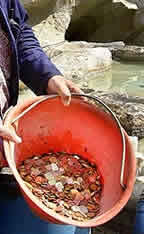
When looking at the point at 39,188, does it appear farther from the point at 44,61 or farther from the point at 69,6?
the point at 69,6

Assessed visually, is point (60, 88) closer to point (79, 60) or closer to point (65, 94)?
point (65, 94)

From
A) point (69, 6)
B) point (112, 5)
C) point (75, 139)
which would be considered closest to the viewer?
point (75, 139)

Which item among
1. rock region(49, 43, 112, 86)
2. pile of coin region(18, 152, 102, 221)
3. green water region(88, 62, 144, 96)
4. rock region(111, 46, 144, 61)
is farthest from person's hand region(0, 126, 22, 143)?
rock region(111, 46, 144, 61)

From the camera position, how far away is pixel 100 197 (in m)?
1.20

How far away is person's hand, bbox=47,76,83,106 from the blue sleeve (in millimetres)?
21

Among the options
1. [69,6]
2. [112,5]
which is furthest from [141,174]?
[112,5]

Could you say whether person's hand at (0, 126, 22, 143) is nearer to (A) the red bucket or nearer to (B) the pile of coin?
(A) the red bucket

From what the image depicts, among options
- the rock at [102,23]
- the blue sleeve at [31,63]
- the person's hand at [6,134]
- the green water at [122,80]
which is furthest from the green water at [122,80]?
the person's hand at [6,134]

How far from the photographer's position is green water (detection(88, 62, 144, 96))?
542 cm

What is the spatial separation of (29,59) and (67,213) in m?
0.52

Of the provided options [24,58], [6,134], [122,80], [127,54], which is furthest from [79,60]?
[6,134]

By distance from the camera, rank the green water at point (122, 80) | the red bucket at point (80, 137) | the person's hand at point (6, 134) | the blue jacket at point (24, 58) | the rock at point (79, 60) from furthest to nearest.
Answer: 1. the green water at point (122, 80)
2. the rock at point (79, 60)
3. the blue jacket at point (24, 58)
4. the red bucket at point (80, 137)
5. the person's hand at point (6, 134)

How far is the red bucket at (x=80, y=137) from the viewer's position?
45.1 inches

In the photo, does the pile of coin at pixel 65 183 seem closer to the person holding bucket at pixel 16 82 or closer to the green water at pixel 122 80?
the person holding bucket at pixel 16 82
